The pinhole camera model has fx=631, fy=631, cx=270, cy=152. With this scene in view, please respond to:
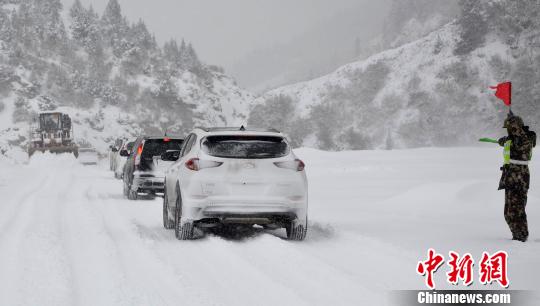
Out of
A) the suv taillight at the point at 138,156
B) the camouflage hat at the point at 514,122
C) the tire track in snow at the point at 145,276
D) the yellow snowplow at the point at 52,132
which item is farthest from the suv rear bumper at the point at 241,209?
the yellow snowplow at the point at 52,132

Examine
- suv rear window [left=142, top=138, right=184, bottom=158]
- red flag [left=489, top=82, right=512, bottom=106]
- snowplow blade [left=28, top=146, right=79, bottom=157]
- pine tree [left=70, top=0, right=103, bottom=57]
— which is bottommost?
suv rear window [left=142, top=138, right=184, bottom=158]

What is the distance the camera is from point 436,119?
92.6m

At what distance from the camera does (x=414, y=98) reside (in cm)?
10244

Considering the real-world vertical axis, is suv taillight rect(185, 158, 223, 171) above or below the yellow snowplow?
below

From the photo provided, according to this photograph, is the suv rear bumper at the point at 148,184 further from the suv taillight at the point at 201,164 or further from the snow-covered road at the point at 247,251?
the suv taillight at the point at 201,164

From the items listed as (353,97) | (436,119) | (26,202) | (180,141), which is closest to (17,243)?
(26,202)

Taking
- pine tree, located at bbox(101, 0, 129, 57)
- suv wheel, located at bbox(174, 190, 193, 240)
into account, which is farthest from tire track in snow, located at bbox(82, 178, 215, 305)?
pine tree, located at bbox(101, 0, 129, 57)

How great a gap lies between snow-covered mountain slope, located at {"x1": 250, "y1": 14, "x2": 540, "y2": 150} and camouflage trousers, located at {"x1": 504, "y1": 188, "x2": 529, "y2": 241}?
2416 inches

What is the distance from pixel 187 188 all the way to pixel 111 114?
10337 centimetres

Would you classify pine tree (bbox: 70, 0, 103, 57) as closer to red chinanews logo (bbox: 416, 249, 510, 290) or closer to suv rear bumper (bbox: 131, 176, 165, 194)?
suv rear bumper (bbox: 131, 176, 165, 194)

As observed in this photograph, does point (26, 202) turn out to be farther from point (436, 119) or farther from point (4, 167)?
point (436, 119)

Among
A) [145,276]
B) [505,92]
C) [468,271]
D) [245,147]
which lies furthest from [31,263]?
[505,92]

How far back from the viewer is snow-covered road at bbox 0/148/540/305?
6.20m

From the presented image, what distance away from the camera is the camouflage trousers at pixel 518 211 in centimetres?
937
